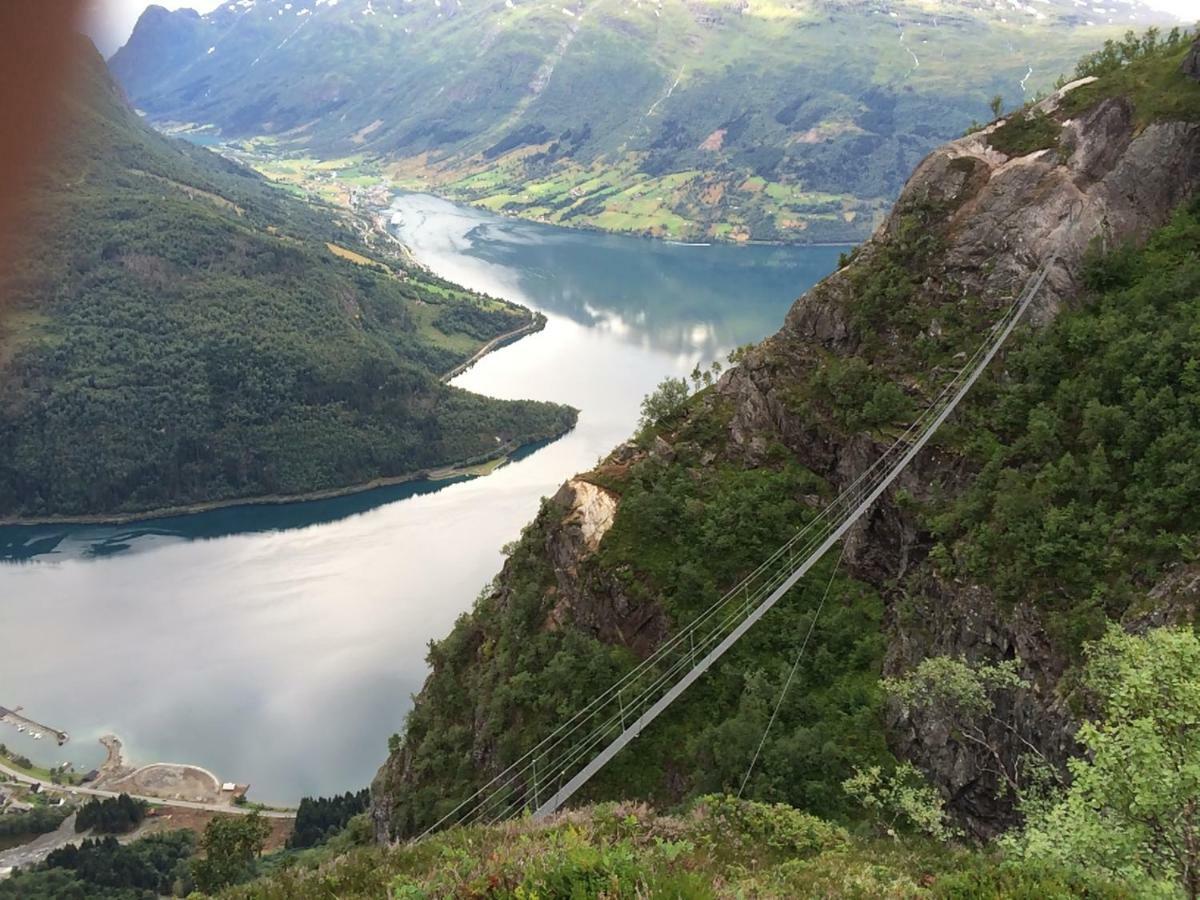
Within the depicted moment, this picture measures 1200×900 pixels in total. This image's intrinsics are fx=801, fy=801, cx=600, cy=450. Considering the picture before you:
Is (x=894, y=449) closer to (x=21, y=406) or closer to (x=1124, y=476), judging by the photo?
(x=1124, y=476)

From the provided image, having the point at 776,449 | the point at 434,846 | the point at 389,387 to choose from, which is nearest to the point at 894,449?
the point at 776,449

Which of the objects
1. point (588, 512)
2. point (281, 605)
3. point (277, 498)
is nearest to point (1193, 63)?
point (588, 512)

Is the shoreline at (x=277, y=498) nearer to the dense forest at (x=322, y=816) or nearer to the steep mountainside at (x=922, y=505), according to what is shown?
the dense forest at (x=322, y=816)

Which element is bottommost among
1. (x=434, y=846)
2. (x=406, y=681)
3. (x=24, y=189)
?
(x=406, y=681)

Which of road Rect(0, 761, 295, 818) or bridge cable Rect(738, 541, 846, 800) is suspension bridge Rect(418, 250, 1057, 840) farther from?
road Rect(0, 761, 295, 818)

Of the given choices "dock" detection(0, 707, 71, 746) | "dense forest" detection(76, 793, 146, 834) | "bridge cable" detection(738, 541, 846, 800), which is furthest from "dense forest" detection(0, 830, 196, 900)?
"bridge cable" detection(738, 541, 846, 800)

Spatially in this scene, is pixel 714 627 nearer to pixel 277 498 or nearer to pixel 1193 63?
pixel 1193 63
